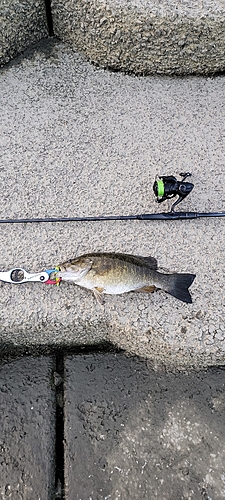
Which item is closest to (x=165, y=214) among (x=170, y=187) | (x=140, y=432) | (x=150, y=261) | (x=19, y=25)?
(x=170, y=187)

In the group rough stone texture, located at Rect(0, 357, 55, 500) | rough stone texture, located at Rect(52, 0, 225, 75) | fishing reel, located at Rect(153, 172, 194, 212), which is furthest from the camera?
rough stone texture, located at Rect(52, 0, 225, 75)

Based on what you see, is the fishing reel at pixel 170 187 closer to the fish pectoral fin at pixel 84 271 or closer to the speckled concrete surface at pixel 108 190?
the speckled concrete surface at pixel 108 190

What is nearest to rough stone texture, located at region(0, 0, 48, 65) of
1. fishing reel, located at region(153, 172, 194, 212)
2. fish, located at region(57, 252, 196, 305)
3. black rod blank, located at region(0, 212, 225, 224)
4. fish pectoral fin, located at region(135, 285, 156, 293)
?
black rod blank, located at region(0, 212, 225, 224)

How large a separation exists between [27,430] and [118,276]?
2.04 ft

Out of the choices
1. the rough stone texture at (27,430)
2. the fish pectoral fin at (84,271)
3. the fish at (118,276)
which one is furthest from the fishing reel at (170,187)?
the rough stone texture at (27,430)

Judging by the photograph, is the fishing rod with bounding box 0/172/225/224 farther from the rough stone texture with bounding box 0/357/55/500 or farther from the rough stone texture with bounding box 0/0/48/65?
the rough stone texture with bounding box 0/0/48/65

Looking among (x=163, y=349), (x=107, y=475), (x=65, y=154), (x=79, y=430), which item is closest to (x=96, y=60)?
(x=65, y=154)

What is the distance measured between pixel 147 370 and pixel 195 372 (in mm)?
182

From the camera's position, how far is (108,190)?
1896mm

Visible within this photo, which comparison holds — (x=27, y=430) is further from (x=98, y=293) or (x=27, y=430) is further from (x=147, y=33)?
(x=147, y=33)

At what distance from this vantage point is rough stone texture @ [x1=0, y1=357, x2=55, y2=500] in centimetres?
141

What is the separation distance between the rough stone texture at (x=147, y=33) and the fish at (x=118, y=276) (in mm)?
1151

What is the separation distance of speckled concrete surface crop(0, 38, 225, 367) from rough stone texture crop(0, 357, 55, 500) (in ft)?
0.44

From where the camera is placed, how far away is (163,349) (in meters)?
1.62
